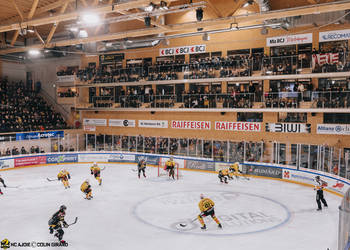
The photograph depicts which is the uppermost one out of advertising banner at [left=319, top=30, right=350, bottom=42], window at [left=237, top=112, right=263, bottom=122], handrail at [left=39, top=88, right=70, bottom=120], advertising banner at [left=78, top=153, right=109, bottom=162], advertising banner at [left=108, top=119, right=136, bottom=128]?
advertising banner at [left=319, top=30, right=350, bottom=42]

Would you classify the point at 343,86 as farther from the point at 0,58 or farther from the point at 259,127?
the point at 0,58

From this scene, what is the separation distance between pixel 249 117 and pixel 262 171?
5900 millimetres

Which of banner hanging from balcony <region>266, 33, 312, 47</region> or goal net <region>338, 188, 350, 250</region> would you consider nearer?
goal net <region>338, 188, 350, 250</region>

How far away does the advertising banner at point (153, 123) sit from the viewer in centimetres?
2842

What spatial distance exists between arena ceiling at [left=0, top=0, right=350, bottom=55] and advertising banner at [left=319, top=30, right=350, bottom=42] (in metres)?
2.29

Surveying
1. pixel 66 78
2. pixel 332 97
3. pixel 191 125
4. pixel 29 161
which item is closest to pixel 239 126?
pixel 191 125

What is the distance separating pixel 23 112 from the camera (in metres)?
29.1

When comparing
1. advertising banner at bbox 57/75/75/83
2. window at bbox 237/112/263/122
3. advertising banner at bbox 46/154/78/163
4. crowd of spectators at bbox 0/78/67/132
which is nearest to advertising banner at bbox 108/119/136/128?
crowd of spectators at bbox 0/78/67/132

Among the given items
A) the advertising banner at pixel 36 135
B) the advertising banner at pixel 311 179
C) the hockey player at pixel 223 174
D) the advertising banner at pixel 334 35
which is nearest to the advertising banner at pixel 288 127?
the advertising banner at pixel 311 179

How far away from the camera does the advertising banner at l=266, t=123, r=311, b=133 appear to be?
74.0 ft

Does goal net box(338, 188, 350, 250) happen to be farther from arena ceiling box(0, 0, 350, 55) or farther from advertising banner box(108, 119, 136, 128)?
advertising banner box(108, 119, 136, 128)

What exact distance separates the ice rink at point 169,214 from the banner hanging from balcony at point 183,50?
40.2 ft

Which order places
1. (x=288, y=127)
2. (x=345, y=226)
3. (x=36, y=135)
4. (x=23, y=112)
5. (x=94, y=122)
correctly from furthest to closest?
(x=94, y=122) < (x=23, y=112) < (x=36, y=135) < (x=288, y=127) < (x=345, y=226)

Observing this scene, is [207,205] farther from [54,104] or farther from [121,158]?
[54,104]
